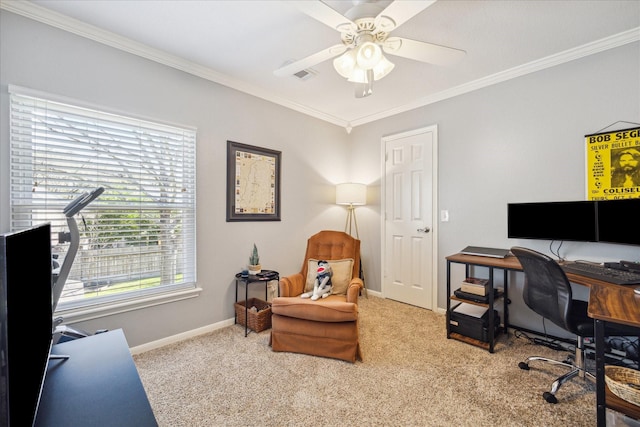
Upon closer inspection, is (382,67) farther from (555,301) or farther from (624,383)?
(624,383)

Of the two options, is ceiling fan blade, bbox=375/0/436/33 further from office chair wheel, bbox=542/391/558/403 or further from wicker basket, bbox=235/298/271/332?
wicker basket, bbox=235/298/271/332

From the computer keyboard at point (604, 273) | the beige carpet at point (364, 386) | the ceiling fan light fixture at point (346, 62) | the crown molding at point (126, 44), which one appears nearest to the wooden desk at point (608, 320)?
the computer keyboard at point (604, 273)

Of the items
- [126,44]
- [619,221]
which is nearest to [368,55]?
[126,44]

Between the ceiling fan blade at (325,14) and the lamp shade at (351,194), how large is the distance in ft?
7.48

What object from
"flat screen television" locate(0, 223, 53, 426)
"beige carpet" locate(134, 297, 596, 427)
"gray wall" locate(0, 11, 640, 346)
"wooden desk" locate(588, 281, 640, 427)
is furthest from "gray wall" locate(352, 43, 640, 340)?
"flat screen television" locate(0, 223, 53, 426)

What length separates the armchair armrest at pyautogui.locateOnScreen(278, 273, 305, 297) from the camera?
254cm

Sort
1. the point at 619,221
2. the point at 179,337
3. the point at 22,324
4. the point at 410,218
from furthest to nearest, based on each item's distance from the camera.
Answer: the point at 410,218 < the point at 179,337 < the point at 619,221 < the point at 22,324

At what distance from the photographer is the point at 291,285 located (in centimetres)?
262

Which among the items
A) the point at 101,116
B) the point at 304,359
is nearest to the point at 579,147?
the point at 304,359

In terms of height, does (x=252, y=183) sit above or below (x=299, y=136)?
below

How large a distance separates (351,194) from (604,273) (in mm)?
2484

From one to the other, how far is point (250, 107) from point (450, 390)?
3.12m

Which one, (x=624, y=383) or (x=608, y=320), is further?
(x=624, y=383)

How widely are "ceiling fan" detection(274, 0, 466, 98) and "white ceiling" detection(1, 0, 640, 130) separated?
245 mm
